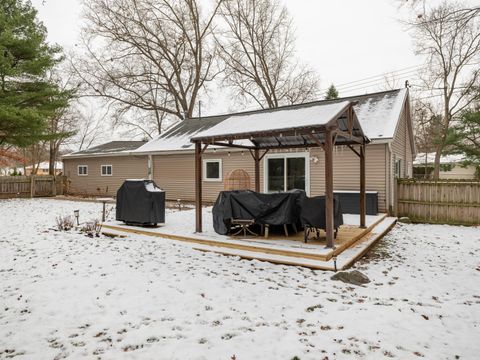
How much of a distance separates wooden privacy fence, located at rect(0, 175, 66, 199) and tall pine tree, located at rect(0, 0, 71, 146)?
2.67 metres

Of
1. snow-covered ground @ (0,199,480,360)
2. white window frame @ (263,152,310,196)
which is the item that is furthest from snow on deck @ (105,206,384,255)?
white window frame @ (263,152,310,196)

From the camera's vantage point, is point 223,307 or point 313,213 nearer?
point 223,307

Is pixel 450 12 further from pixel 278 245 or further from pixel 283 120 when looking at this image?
pixel 278 245

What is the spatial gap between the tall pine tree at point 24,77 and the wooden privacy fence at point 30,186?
8.76ft

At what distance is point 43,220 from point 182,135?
8753 millimetres

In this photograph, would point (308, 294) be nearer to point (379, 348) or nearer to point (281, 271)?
point (281, 271)

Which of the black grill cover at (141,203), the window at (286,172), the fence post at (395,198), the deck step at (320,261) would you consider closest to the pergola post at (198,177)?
the deck step at (320,261)

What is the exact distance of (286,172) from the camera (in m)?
12.3

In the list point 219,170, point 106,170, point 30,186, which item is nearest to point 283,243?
point 219,170

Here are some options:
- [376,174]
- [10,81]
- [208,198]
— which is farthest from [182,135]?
[376,174]

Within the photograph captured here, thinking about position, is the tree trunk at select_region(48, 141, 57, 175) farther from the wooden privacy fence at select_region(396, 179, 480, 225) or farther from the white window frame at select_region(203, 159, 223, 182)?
the wooden privacy fence at select_region(396, 179, 480, 225)

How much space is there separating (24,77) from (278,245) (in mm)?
16218

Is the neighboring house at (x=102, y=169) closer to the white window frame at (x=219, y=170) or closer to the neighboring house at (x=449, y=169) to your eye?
the white window frame at (x=219, y=170)

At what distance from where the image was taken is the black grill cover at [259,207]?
6.49 m
